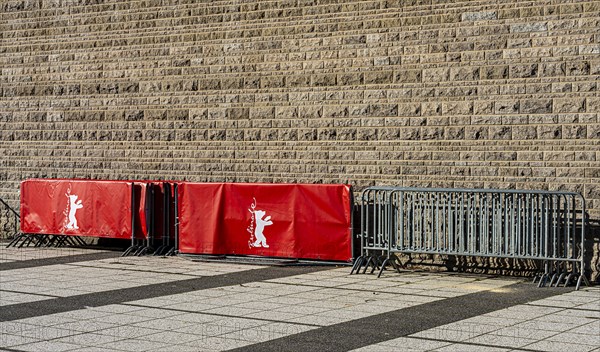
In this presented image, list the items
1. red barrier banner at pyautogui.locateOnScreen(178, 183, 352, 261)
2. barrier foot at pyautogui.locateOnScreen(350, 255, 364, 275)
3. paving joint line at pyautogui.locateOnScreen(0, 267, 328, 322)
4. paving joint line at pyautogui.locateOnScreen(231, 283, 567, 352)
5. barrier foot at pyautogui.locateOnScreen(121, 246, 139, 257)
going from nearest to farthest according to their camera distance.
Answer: paving joint line at pyautogui.locateOnScreen(231, 283, 567, 352), paving joint line at pyautogui.locateOnScreen(0, 267, 328, 322), barrier foot at pyautogui.locateOnScreen(350, 255, 364, 275), red barrier banner at pyautogui.locateOnScreen(178, 183, 352, 261), barrier foot at pyautogui.locateOnScreen(121, 246, 139, 257)

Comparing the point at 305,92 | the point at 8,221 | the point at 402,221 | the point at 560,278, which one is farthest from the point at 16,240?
the point at 560,278

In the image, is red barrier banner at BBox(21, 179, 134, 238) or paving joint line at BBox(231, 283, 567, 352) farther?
red barrier banner at BBox(21, 179, 134, 238)

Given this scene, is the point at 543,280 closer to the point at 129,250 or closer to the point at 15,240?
the point at 129,250

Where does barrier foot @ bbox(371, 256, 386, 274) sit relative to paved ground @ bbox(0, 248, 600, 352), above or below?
above

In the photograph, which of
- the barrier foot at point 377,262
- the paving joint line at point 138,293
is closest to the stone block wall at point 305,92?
the barrier foot at point 377,262

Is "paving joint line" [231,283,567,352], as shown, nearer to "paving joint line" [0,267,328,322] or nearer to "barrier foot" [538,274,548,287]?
"barrier foot" [538,274,548,287]

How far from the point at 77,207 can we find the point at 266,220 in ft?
13.4

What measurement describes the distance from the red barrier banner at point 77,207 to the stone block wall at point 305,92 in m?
0.91

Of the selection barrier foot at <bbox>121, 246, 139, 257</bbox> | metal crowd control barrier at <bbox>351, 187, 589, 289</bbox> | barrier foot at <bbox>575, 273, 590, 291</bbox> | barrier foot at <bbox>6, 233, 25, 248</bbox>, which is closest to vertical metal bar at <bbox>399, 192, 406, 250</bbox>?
metal crowd control barrier at <bbox>351, 187, 589, 289</bbox>

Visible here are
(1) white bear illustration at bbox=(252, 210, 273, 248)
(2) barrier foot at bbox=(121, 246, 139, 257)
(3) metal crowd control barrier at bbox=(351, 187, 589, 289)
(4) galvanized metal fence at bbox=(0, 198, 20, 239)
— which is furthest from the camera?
(4) galvanized metal fence at bbox=(0, 198, 20, 239)

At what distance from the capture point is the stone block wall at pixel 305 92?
567 inches

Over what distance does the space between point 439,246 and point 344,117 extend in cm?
293

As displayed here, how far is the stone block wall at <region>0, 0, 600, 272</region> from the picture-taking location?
47.2ft

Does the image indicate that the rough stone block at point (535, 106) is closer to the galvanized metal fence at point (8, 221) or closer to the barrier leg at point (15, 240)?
the barrier leg at point (15, 240)
